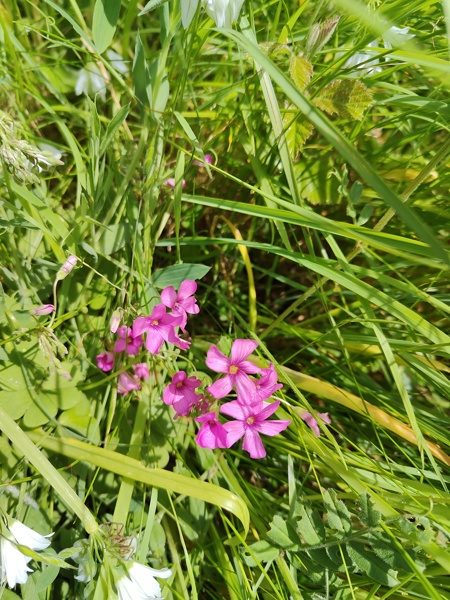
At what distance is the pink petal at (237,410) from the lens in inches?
40.0

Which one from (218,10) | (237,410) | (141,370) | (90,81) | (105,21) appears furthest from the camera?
(90,81)

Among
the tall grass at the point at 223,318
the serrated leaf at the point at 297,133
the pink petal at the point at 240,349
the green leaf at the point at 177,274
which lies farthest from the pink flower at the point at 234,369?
the serrated leaf at the point at 297,133

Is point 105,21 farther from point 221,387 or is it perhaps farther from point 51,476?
point 51,476

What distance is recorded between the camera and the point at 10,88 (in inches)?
56.4

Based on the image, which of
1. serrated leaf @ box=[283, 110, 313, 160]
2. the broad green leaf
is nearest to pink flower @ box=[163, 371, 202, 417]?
serrated leaf @ box=[283, 110, 313, 160]

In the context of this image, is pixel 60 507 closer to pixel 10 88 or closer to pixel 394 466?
pixel 394 466

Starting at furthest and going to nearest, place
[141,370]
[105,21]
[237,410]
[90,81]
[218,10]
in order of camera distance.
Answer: [90,81], [141,370], [105,21], [237,410], [218,10]

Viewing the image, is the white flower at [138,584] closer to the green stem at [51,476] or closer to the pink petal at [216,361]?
the green stem at [51,476]

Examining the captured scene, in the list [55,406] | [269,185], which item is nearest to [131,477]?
[55,406]

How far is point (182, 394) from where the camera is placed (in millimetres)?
1073

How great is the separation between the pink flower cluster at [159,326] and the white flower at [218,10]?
459 mm

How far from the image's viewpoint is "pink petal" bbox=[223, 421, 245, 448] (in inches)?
40.3

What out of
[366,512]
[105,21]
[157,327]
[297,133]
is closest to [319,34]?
[297,133]

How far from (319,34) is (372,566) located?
3.35 ft
